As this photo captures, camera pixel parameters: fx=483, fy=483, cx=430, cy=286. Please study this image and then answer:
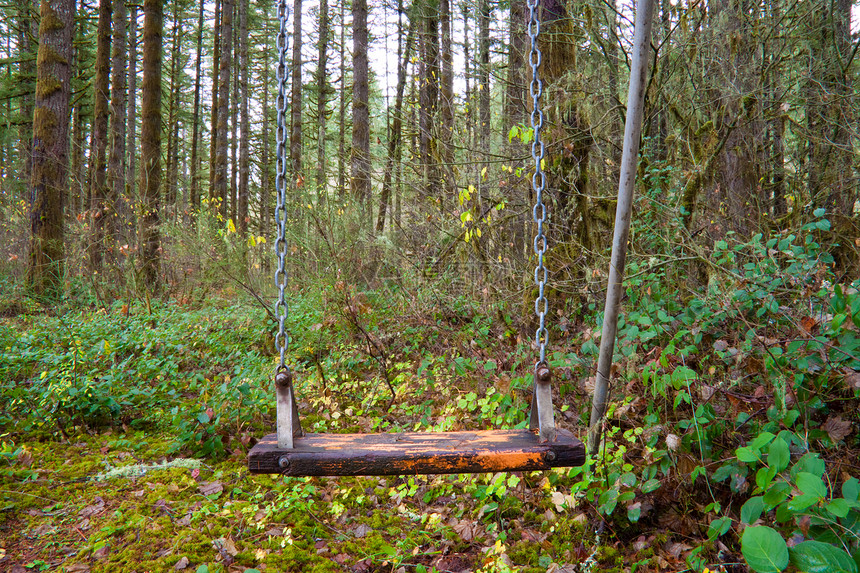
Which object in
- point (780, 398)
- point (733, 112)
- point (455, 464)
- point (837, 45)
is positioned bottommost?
point (455, 464)

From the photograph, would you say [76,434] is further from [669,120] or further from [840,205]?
[840,205]

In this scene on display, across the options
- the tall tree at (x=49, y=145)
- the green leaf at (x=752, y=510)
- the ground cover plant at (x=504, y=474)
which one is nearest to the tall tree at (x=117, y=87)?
the tall tree at (x=49, y=145)

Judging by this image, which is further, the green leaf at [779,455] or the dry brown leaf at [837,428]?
the dry brown leaf at [837,428]

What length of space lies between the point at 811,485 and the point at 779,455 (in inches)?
9.1

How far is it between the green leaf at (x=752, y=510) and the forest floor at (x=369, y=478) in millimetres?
317

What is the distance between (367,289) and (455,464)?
189 inches

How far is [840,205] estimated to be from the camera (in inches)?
223

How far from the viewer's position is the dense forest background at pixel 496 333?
101 inches

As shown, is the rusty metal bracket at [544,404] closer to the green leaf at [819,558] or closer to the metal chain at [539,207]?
the metal chain at [539,207]

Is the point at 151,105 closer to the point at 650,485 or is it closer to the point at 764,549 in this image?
the point at 650,485

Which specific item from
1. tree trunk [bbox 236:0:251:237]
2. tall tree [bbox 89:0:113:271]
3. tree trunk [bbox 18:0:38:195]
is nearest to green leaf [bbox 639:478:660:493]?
tall tree [bbox 89:0:113:271]

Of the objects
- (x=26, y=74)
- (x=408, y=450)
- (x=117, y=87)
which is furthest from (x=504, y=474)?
(x=26, y=74)

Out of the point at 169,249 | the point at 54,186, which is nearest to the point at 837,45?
the point at 169,249

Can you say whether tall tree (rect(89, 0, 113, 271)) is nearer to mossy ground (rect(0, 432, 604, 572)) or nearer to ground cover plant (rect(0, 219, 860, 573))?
ground cover plant (rect(0, 219, 860, 573))
